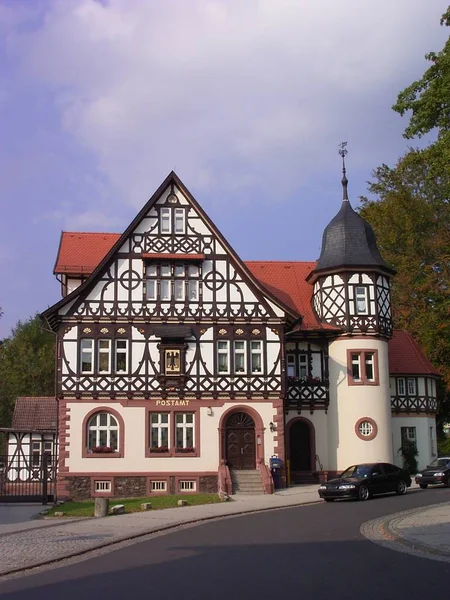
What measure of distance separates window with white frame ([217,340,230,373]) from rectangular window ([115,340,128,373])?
4.17 m

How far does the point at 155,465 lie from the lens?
34656 mm

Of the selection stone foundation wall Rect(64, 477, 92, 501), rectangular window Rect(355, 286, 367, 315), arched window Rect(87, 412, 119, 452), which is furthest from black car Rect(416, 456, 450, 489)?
stone foundation wall Rect(64, 477, 92, 501)

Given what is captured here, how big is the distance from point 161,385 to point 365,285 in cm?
1139

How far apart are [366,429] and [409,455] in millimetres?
6802

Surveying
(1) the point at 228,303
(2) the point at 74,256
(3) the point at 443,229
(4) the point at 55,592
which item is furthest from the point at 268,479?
(3) the point at 443,229

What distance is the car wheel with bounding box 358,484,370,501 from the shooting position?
2807cm

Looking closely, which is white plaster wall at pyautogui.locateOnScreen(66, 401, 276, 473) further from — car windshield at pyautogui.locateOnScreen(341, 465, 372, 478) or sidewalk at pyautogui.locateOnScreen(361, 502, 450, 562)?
sidewalk at pyautogui.locateOnScreen(361, 502, 450, 562)

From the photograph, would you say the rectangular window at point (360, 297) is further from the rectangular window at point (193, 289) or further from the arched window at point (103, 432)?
the arched window at point (103, 432)

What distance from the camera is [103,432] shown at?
34.9 metres

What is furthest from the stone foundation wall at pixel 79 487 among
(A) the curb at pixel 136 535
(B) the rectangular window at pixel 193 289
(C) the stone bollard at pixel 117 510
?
(A) the curb at pixel 136 535

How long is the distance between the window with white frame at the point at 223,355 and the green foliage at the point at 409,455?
43.9 feet

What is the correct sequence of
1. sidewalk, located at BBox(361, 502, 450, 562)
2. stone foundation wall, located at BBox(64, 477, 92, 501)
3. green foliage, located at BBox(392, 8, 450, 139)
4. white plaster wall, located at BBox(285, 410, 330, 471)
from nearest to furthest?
sidewalk, located at BBox(361, 502, 450, 562), green foliage, located at BBox(392, 8, 450, 139), stone foundation wall, located at BBox(64, 477, 92, 501), white plaster wall, located at BBox(285, 410, 330, 471)

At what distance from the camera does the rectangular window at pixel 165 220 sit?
3650 centimetres

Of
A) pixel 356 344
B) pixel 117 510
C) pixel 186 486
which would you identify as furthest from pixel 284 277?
pixel 117 510
